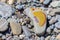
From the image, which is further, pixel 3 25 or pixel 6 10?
pixel 6 10

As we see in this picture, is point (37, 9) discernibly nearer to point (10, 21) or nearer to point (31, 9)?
point (31, 9)

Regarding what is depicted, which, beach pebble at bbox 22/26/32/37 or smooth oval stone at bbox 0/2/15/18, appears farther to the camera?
smooth oval stone at bbox 0/2/15/18

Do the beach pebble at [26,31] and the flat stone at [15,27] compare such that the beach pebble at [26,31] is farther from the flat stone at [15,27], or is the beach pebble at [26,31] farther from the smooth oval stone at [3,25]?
the smooth oval stone at [3,25]

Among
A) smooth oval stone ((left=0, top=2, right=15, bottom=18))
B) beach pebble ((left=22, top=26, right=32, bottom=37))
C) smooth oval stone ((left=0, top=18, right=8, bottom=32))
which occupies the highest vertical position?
smooth oval stone ((left=0, top=2, right=15, bottom=18))

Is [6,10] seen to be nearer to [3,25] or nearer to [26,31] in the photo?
[3,25]

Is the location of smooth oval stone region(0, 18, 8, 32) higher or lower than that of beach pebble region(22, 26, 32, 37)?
higher

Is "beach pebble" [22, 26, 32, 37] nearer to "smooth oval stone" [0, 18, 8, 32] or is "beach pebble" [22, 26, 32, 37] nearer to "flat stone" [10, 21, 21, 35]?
"flat stone" [10, 21, 21, 35]

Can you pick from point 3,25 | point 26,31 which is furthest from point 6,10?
point 26,31

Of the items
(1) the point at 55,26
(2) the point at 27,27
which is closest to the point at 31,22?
(2) the point at 27,27

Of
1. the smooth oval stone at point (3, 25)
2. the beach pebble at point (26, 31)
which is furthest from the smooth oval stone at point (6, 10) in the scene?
the beach pebble at point (26, 31)

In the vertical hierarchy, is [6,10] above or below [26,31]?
above

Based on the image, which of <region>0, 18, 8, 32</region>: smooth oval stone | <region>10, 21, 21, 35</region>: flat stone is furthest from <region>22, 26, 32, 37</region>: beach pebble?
<region>0, 18, 8, 32</region>: smooth oval stone
